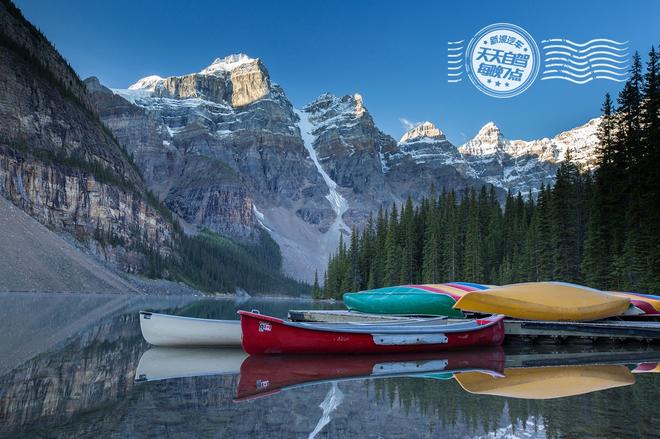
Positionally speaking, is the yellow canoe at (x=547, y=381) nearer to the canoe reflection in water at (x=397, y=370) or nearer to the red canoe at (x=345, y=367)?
Answer: the canoe reflection in water at (x=397, y=370)

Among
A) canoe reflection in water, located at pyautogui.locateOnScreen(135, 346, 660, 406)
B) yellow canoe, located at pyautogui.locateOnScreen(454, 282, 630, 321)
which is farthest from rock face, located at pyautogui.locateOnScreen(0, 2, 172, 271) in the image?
yellow canoe, located at pyautogui.locateOnScreen(454, 282, 630, 321)

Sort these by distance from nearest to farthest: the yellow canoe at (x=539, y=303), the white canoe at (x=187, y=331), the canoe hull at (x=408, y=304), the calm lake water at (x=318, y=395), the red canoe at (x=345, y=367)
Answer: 1. the calm lake water at (x=318, y=395)
2. the red canoe at (x=345, y=367)
3. the white canoe at (x=187, y=331)
4. the yellow canoe at (x=539, y=303)
5. the canoe hull at (x=408, y=304)

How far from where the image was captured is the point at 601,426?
22.0 ft

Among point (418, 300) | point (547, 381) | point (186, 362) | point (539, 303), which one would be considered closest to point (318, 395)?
point (547, 381)

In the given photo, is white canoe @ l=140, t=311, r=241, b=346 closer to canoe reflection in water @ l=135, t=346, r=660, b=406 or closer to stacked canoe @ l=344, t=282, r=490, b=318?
canoe reflection in water @ l=135, t=346, r=660, b=406

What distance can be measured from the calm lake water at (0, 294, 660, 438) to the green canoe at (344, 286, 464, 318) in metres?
8.67

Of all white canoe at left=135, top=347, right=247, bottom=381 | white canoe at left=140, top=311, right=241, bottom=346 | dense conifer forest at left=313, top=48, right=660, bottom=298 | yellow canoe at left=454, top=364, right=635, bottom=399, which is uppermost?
dense conifer forest at left=313, top=48, right=660, bottom=298

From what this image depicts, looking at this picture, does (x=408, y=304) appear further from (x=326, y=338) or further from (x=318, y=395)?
(x=318, y=395)

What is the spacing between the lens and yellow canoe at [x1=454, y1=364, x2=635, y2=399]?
9.02 m

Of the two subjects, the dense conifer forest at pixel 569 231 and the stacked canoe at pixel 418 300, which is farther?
the dense conifer forest at pixel 569 231

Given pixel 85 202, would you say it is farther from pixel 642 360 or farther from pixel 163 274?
pixel 642 360

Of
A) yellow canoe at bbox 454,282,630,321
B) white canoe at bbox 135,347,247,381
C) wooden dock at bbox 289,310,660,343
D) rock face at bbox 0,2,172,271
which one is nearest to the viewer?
white canoe at bbox 135,347,247,381

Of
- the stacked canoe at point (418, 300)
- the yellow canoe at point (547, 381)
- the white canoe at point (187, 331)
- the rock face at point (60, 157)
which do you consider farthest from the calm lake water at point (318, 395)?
the rock face at point (60, 157)

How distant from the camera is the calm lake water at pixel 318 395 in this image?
6562mm
